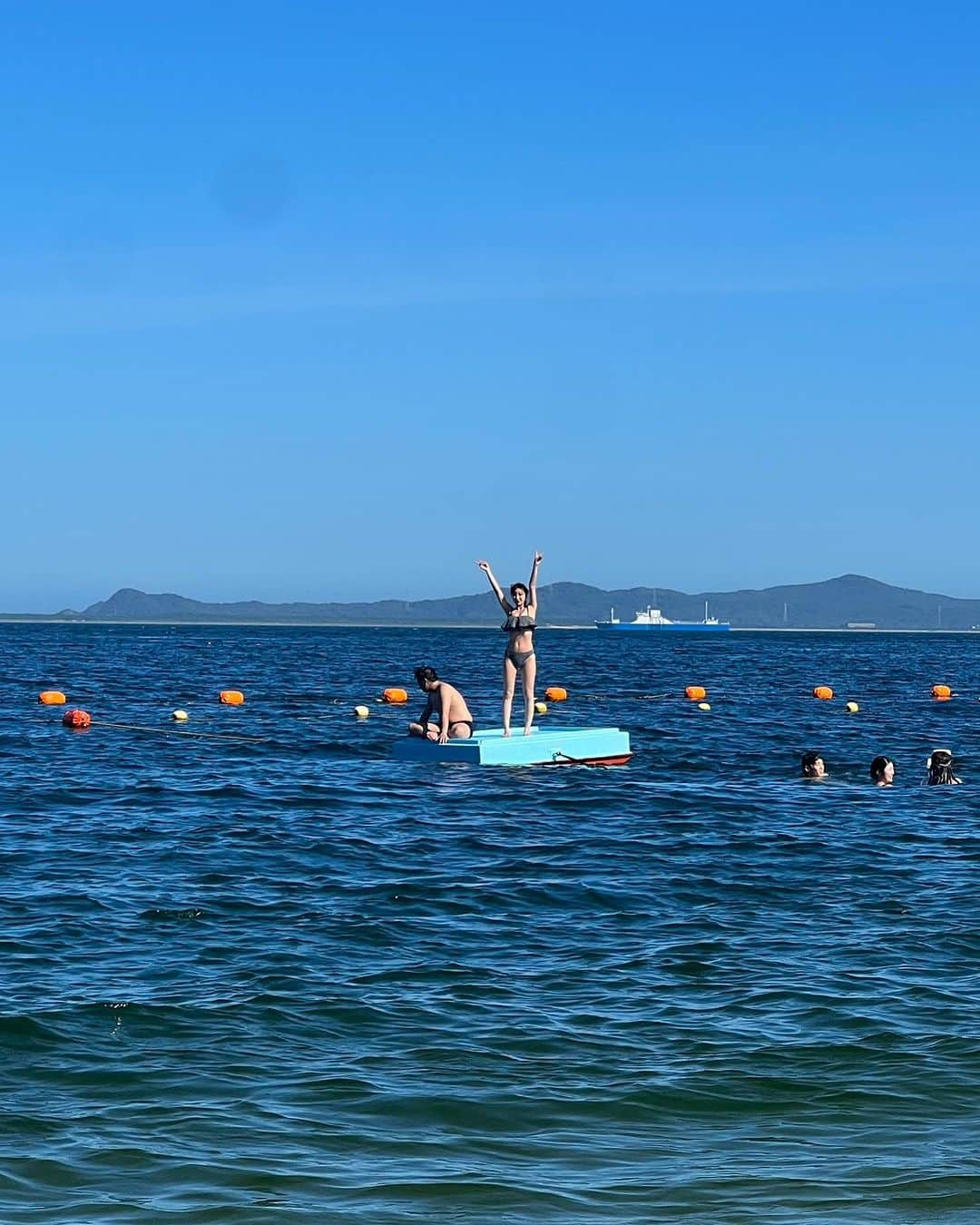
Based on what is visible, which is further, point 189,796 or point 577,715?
point 577,715

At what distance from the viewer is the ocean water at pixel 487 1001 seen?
8820 millimetres

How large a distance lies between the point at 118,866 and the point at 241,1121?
28.7ft

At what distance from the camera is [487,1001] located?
481 inches

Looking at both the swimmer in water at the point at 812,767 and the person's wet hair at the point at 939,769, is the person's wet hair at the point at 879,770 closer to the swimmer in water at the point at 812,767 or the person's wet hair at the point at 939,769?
the person's wet hair at the point at 939,769

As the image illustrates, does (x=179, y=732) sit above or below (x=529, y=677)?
below

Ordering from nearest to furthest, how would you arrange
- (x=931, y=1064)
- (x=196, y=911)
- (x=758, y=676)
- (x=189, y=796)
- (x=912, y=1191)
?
1. (x=912, y=1191)
2. (x=931, y=1064)
3. (x=196, y=911)
4. (x=189, y=796)
5. (x=758, y=676)

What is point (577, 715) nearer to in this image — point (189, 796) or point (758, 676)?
point (189, 796)

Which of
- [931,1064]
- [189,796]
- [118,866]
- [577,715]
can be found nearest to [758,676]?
[577,715]

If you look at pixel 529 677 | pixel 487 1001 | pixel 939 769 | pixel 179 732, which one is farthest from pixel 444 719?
A: pixel 487 1001

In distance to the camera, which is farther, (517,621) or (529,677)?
(529,677)

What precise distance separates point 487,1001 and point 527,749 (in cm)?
1545

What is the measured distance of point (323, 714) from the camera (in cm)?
4503

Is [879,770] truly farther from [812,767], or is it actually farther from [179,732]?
[179,732]

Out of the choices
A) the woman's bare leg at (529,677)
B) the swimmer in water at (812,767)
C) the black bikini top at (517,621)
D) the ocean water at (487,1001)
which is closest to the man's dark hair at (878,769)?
the ocean water at (487,1001)
